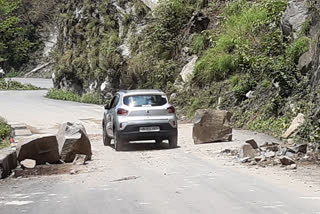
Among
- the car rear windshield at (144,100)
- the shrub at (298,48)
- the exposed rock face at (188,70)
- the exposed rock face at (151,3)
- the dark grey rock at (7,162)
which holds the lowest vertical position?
the dark grey rock at (7,162)

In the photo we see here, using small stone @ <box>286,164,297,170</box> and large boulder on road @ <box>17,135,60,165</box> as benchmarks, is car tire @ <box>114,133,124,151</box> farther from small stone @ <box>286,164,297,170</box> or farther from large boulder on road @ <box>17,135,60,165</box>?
small stone @ <box>286,164,297,170</box>

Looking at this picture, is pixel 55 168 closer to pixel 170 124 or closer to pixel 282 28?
pixel 170 124

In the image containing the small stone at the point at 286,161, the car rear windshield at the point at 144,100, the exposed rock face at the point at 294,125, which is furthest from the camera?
the exposed rock face at the point at 294,125

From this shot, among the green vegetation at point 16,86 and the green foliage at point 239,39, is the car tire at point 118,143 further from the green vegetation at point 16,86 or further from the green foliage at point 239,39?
the green vegetation at point 16,86

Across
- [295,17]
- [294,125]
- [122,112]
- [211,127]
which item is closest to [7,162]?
[122,112]

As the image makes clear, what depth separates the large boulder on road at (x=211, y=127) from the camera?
16812mm

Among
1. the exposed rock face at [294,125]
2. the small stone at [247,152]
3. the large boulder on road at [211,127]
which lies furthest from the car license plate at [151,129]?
the exposed rock face at [294,125]

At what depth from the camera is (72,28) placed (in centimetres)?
4288

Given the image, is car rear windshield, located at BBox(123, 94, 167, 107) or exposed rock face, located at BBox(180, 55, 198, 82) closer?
car rear windshield, located at BBox(123, 94, 167, 107)

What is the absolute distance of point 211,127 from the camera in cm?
1683

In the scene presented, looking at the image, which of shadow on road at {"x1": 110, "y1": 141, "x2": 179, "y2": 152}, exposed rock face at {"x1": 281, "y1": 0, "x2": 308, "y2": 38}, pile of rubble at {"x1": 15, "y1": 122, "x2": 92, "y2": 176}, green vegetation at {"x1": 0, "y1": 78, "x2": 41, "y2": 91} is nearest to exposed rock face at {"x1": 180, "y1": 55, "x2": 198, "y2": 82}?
exposed rock face at {"x1": 281, "y1": 0, "x2": 308, "y2": 38}

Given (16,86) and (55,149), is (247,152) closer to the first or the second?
(55,149)

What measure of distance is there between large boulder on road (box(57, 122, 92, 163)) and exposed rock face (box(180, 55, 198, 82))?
48.7ft

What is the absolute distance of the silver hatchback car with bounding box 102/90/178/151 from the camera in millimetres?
15688
